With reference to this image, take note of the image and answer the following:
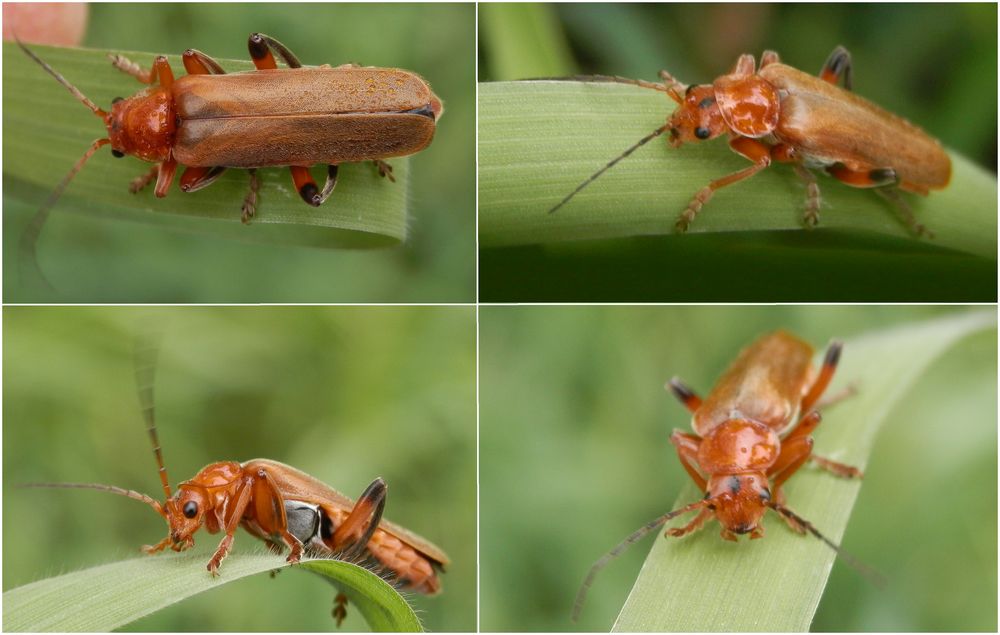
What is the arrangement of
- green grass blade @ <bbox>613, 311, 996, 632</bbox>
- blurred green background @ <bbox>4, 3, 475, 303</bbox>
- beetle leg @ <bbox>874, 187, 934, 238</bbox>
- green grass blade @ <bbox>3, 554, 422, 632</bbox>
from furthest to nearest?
blurred green background @ <bbox>4, 3, 475, 303</bbox>, beetle leg @ <bbox>874, 187, 934, 238</bbox>, green grass blade @ <bbox>613, 311, 996, 632</bbox>, green grass blade @ <bbox>3, 554, 422, 632</bbox>

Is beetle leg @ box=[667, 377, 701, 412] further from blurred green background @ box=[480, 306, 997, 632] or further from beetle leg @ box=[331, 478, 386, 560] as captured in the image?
beetle leg @ box=[331, 478, 386, 560]

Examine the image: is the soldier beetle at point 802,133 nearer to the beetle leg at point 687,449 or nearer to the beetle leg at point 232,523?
the beetle leg at point 687,449

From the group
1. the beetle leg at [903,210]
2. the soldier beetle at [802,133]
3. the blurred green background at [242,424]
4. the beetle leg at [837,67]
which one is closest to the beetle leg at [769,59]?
the soldier beetle at [802,133]

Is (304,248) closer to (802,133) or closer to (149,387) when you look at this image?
(149,387)

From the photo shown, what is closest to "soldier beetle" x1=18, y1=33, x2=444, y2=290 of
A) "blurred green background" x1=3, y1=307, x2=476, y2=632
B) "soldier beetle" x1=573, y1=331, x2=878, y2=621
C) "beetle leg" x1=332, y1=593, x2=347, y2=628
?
"blurred green background" x1=3, y1=307, x2=476, y2=632

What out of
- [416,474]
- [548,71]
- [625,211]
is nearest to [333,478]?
[416,474]
